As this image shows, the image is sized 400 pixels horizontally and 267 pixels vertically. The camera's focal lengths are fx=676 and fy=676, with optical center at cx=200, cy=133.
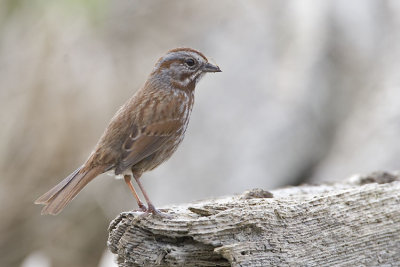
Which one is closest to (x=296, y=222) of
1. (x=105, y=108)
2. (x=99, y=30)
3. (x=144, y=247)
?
(x=144, y=247)

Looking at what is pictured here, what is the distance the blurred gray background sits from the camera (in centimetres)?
862

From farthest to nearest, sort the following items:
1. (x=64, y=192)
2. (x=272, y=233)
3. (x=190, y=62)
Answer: (x=190, y=62), (x=64, y=192), (x=272, y=233)

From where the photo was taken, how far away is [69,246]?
9.23m

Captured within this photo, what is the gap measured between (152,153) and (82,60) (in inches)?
233

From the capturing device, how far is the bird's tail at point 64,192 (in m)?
4.54

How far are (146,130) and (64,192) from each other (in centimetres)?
80

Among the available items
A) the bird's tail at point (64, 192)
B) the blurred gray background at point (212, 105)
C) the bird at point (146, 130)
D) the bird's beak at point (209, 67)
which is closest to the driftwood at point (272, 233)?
the bird's tail at point (64, 192)

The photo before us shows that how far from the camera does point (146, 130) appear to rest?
5.09 m

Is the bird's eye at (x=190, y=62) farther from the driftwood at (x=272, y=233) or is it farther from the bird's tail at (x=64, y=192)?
the driftwood at (x=272, y=233)

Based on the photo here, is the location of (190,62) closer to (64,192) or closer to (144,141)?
(144,141)

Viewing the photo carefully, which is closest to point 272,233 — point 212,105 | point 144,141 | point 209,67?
point 144,141

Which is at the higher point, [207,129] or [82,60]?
[82,60]

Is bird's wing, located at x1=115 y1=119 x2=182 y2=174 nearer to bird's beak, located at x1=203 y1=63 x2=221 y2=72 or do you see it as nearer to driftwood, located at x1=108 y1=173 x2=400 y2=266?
bird's beak, located at x1=203 y1=63 x2=221 y2=72

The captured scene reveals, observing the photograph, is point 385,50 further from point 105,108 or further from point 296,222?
point 296,222
